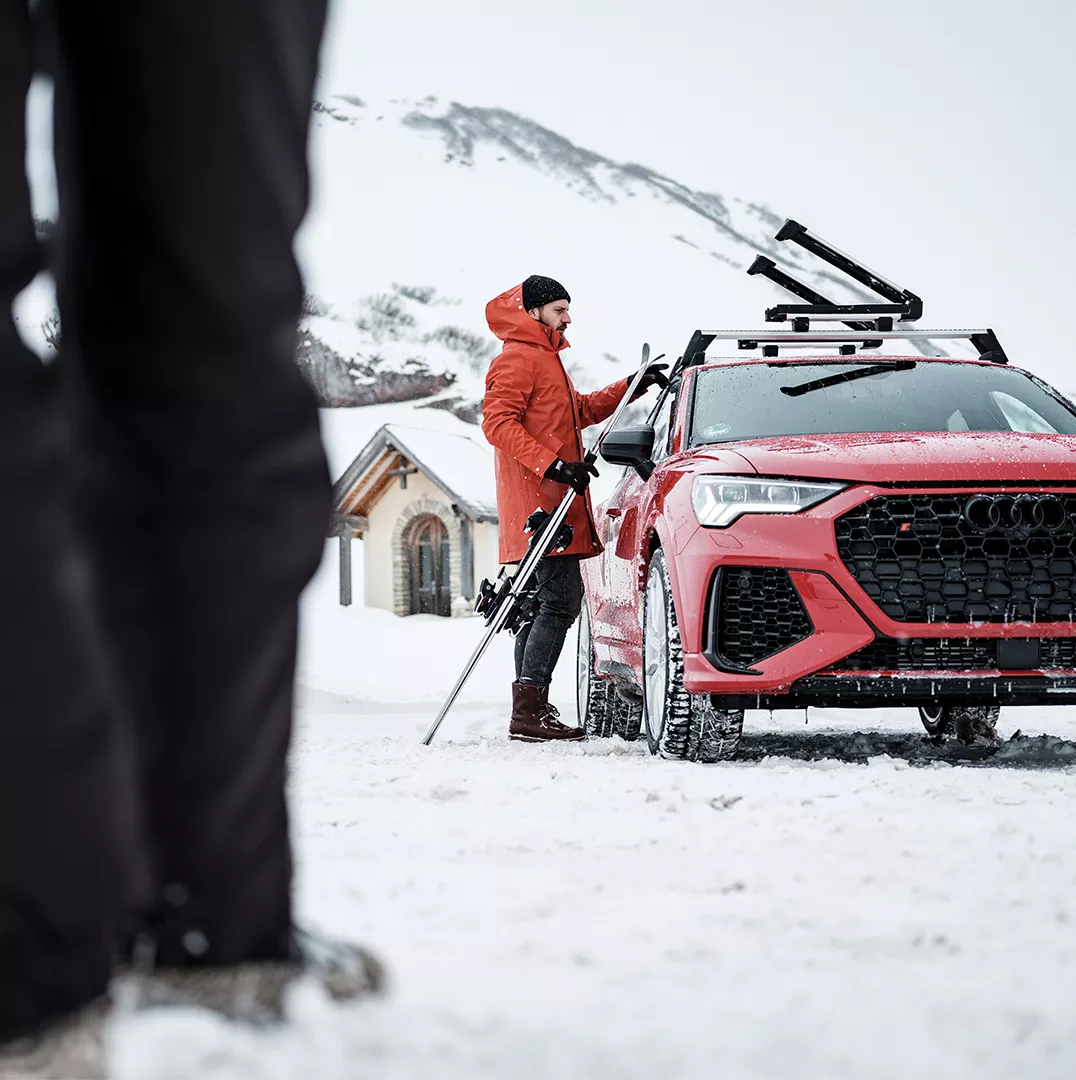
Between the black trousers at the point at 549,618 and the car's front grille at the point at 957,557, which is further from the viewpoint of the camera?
the black trousers at the point at 549,618

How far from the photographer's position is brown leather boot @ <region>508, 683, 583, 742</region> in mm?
5773

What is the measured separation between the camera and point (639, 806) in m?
2.75

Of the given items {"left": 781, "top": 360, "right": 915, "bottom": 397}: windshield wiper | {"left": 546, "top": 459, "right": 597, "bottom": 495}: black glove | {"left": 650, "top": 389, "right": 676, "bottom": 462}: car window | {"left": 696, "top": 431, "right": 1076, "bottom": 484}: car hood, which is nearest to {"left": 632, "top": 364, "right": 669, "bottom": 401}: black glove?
{"left": 650, "top": 389, "right": 676, "bottom": 462}: car window

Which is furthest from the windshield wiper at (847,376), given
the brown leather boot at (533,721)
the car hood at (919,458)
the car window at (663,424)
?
the brown leather boot at (533,721)

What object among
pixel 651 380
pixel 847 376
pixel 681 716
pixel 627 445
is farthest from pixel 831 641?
pixel 651 380

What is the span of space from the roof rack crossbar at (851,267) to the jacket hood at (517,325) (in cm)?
122

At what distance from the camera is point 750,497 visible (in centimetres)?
402

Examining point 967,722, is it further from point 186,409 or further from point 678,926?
point 186,409

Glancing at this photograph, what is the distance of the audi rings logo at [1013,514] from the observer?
389 centimetres

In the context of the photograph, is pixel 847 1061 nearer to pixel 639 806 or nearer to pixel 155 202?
pixel 155 202

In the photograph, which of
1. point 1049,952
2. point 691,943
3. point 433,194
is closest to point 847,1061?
point 691,943

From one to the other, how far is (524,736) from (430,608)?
92.9 feet

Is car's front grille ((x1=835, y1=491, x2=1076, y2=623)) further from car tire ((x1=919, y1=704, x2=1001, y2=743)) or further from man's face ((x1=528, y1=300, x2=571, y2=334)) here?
man's face ((x1=528, y1=300, x2=571, y2=334))

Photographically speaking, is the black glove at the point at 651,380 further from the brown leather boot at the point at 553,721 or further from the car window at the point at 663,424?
the brown leather boot at the point at 553,721
